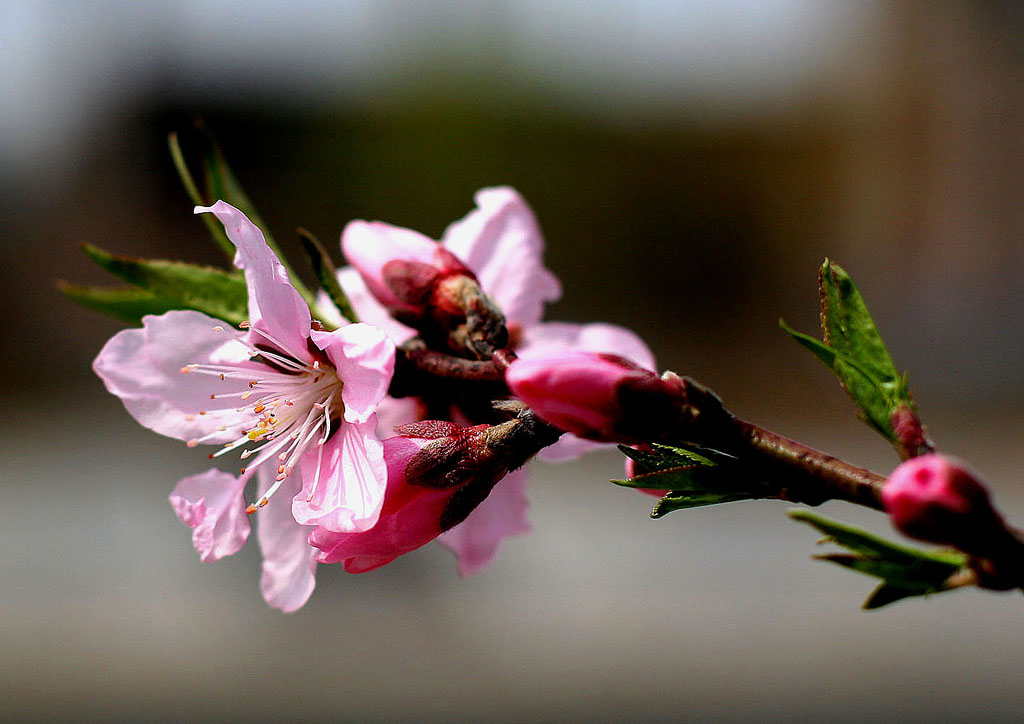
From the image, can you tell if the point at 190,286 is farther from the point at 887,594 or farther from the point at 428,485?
the point at 887,594

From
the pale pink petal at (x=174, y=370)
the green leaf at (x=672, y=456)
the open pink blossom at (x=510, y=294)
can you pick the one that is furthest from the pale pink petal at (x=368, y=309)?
the green leaf at (x=672, y=456)

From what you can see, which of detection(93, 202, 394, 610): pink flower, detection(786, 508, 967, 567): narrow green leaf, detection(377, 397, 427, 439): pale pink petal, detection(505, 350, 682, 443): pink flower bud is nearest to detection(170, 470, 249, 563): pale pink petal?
detection(93, 202, 394, 610): pink flower

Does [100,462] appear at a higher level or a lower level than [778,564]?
lower

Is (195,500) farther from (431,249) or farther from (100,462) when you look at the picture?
(100,462)

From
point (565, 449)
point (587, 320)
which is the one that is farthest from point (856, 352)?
point (587, 320)

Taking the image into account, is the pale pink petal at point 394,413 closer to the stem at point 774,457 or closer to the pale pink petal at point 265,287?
Result: the pale pink petal at point 265,287

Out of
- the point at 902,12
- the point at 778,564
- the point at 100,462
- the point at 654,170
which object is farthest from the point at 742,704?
the point at 902,12
